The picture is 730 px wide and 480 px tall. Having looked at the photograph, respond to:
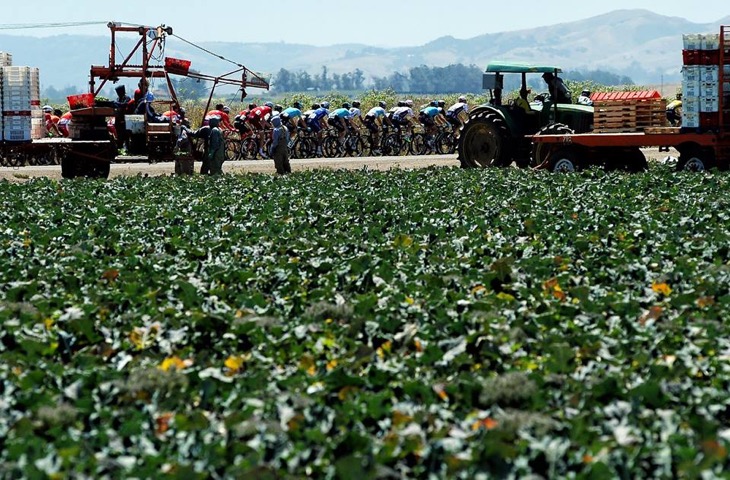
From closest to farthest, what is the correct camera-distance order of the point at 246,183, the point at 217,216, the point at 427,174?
the point at 217,216 < the point at 246,183 < the point at 427,174

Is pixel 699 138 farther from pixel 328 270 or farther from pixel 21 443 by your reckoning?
pixel 21 443

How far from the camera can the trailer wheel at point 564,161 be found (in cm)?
2395

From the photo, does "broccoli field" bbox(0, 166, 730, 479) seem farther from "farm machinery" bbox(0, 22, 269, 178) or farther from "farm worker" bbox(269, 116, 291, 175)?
"farm machinery" bbox(0, 22, 269, 178)

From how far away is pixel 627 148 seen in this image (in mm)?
24047

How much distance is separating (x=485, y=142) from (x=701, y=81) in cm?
515

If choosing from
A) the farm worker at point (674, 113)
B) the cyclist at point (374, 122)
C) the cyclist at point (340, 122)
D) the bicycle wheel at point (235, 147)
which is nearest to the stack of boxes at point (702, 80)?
the farm worker at point (674, 113)

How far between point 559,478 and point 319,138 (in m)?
31.9

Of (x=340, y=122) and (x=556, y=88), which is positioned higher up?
(x=556, y=88)

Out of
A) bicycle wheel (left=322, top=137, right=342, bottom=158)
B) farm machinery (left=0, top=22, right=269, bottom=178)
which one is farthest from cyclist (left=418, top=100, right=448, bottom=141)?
farm machinery (left=0, top=22, right=269, bottom=178)

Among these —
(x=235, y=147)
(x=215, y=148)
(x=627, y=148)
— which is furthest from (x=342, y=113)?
(x=627, y=148)

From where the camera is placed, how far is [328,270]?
35.9 feet

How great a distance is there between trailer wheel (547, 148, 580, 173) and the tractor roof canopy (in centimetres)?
178

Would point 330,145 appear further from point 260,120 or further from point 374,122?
point 260,120

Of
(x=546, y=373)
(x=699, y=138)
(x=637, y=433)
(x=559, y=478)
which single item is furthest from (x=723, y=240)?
(x=699, y=138)
